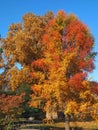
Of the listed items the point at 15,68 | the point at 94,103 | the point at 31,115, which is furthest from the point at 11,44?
the point at 31,115

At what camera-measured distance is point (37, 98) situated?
36.4m

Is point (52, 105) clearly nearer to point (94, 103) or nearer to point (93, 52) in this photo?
point (94, 103)

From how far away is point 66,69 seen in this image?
34281mm

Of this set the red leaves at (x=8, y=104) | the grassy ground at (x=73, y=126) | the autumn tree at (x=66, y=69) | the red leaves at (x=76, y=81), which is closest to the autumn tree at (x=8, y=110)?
the red leaves at (x=8, y=104)

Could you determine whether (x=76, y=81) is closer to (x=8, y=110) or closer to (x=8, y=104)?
(x=8, y=104)

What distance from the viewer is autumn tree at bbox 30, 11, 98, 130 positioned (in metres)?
34.2

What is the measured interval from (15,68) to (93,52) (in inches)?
342

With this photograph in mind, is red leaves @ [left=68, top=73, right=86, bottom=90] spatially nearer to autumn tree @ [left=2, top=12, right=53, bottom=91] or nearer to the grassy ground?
autumn tree @ [left=2, top=12, right=53, bottom=91]

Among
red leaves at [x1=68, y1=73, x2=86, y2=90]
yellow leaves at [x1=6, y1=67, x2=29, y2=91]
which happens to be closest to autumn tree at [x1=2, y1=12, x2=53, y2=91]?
yellow leaves at [x1=6, y1=67, x2=29, y2=91]

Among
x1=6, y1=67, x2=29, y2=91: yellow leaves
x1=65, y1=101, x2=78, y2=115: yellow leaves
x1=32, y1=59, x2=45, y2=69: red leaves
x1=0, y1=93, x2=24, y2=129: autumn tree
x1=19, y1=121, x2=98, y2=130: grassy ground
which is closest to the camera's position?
x1=0, y1=93, x2=24, y2=129: autumn tree

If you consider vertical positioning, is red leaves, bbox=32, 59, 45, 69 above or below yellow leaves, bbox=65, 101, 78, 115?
above

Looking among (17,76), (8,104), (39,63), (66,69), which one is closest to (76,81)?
(66,69)

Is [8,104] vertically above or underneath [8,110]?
above

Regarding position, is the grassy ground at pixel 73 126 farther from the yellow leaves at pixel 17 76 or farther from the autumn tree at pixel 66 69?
the yellow leaves at pixel 17 76
